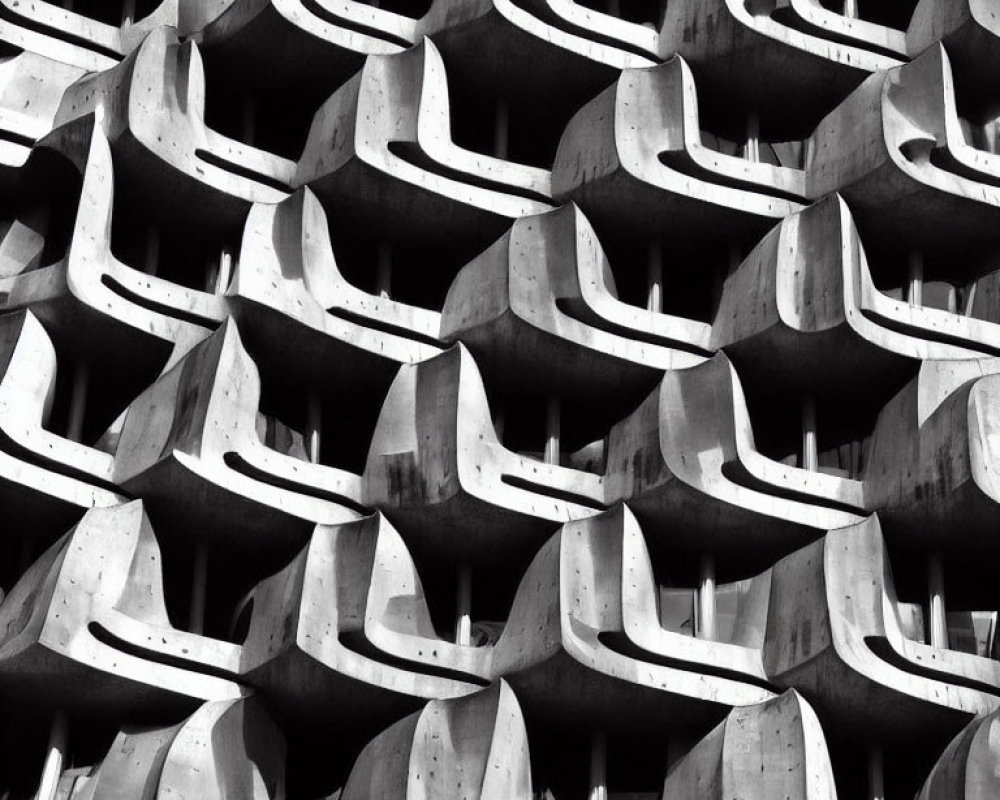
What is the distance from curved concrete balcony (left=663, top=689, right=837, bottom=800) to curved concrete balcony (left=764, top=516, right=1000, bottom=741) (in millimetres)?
790

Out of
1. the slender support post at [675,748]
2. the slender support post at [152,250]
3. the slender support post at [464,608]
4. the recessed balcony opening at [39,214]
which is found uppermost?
the recessed balcony opening at [39,214]

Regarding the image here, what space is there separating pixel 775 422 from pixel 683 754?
6303 millimetres

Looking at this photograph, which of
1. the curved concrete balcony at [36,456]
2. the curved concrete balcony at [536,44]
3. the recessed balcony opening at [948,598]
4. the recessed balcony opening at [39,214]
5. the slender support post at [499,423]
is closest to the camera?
the curved concrete balcony at [36,456]

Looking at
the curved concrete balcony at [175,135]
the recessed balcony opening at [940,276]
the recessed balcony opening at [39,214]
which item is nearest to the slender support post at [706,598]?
the recessed balcony opening at [940,276]

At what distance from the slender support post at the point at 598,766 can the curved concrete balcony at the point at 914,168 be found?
9499mm

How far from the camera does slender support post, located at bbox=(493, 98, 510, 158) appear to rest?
42.9m

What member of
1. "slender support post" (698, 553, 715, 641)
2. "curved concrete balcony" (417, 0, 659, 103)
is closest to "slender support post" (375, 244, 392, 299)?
"curved concrete balcony" (417, 0, 659, 103)

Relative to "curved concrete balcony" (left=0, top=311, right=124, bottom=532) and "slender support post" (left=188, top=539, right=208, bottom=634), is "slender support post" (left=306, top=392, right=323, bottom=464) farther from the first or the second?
"curved concrete balcony" (left=0, top=311, right=124, bottom=532)

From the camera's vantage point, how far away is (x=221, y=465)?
3666 centimetres

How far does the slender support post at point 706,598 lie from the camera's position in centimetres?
3691

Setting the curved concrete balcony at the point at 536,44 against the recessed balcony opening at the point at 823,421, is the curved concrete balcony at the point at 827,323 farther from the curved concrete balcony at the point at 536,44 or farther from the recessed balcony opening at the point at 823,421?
the curved concrete balcony at the point at 536,44

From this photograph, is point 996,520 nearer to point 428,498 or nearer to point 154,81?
point 428,498

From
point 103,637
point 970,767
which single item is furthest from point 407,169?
point 970,767

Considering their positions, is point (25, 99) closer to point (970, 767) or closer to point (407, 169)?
point (407, 169)
